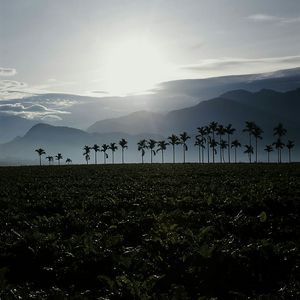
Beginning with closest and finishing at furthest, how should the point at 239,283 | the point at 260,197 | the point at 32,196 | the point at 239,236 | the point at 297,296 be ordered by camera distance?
1. the point at 297,296
2. the point at 239,283
3. the point at 239,236
4. the point at 260,197
5. the point at 32,196

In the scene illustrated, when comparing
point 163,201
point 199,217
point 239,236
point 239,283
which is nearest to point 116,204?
point 163,201

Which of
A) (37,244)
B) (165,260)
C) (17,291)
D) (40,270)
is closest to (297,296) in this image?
(165,260)

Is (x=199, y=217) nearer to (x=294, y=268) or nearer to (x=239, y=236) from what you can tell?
(x=239, y=236)

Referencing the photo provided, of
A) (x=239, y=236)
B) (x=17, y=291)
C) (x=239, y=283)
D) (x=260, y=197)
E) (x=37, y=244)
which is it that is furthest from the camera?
(x=260, y=197)

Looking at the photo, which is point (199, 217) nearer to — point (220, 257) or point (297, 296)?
point (220, 257)

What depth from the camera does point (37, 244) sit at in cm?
2127

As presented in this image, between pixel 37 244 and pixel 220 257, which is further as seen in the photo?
pixel 37 244

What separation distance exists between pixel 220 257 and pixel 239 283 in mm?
1435

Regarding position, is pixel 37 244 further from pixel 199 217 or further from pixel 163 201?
pixel 163 201

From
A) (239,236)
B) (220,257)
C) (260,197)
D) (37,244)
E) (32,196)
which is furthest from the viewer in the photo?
(32,196)

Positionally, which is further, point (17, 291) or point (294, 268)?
point (294, 268)

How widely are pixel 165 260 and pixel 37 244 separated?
6.59 meters

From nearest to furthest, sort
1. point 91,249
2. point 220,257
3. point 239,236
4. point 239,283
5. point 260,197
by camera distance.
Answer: point 239,283 → point 220,257 → point 91,249 → point 239,236 → point 260,197

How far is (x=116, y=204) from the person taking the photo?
33.1 metres
